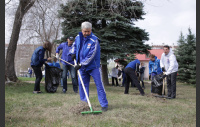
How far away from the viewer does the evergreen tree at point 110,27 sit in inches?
450

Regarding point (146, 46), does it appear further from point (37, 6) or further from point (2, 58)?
point (2, 58)

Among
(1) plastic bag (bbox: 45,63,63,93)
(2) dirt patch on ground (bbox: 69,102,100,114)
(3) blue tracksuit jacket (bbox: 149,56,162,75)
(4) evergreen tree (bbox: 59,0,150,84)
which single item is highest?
(4) evergreen tree (bbox: 59,0,150,84)

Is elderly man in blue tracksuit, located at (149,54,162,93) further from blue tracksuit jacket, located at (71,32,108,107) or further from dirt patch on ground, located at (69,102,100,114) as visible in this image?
dirt patch on ground, located at (69,102,100,114)

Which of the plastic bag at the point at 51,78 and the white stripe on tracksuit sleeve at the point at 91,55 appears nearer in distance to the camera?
the white stripe on tracksuit sleeve at the point at 91,55

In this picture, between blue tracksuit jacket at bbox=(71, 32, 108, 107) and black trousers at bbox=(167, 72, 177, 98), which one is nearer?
blue tracksuit jacket at bbox=(71, 32, 108, 107)

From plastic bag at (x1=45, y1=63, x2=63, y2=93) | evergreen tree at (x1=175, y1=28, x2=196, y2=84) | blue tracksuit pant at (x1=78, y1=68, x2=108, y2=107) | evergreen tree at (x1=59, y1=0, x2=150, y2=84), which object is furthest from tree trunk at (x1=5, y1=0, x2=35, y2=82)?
evergreen tree at (x1=175, y1=28, x2=196, y2=84)

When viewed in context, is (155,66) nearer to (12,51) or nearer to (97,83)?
(97,83)

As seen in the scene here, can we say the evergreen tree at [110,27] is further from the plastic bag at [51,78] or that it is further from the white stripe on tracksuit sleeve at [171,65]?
the white stripe on tracksuit sleeve at [171,65]

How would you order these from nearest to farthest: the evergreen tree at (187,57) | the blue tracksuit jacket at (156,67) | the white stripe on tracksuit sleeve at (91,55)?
the white stripe on tracksuit sleeve at (91,55) → the blue tracksuit jacket at (156,67) → the evergreen tree at (187,57)

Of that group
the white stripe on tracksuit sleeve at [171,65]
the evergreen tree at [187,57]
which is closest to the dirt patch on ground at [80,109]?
the white stripe on tracksuit sleeve at [171,65]

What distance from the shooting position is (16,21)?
10.2m

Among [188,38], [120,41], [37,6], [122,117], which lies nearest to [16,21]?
[37,6]

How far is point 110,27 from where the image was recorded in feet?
38.7

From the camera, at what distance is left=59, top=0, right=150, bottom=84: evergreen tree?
11438 millimetres
